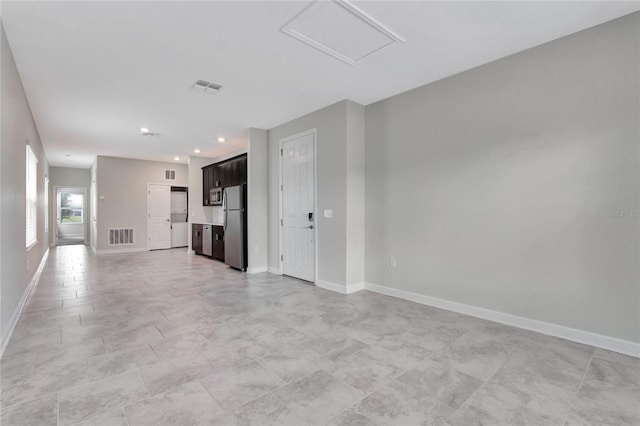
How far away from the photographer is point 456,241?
342 centimetres

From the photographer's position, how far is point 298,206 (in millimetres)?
4945

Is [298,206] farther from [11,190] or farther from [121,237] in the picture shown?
[121,237]

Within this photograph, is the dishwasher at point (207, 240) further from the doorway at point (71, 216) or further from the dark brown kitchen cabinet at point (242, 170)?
the doorway at point (71, 216)

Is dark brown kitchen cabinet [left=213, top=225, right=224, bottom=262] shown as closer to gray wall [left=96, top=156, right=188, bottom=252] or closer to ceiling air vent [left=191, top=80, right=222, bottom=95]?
gray wall [left=96, top=156, right=188, bottom=252]

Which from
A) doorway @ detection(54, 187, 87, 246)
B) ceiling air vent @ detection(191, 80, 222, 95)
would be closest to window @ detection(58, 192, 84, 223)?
doorway @ detection(54, 187, 87, 246)

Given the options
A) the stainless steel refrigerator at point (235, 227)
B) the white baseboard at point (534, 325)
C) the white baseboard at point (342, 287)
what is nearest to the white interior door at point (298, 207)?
the white baseboard at point (342, 287)

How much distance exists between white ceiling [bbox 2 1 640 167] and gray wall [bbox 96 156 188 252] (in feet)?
12.5

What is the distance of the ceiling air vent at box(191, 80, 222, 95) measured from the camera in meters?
3.66

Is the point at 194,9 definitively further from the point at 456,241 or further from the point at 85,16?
the point at 456,241

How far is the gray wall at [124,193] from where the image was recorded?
8.41 m

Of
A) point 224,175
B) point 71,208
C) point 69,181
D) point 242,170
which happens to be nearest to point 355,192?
point 242,170

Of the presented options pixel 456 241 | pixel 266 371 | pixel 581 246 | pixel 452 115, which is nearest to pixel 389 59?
pixel 452 115

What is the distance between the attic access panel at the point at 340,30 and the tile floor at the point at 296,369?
267 cm

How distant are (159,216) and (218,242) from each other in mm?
3613
